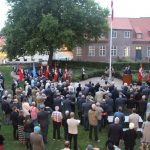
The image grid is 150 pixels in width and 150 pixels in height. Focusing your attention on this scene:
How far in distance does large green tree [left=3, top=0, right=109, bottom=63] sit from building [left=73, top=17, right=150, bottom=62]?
14988mm

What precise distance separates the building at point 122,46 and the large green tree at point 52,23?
590 inches

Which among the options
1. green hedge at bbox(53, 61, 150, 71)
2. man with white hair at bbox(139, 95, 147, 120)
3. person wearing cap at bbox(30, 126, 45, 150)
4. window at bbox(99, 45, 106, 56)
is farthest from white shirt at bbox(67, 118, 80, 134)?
window at bbox(99, 45, 106, 56)

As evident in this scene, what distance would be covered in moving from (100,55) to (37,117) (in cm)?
4988

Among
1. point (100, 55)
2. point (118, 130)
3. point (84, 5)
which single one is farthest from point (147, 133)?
point (100, 55)

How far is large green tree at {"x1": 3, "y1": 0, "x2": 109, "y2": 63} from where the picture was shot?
164 feet

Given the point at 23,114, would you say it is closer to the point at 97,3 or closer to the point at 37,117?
the point at 37,117

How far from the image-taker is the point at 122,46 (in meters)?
68.9

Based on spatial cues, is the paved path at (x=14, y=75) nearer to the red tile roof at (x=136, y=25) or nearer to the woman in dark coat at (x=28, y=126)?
the red tile roof at (x=136, y=25)

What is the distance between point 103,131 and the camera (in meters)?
22.6

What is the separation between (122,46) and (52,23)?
2213 centimetres

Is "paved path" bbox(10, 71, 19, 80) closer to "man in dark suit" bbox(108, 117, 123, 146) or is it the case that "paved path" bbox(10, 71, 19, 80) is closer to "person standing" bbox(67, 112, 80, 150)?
"person standing" bbox(67, 112, 80, 150)

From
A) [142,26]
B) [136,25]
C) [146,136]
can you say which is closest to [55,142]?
[146,136]

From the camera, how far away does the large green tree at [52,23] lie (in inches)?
1973

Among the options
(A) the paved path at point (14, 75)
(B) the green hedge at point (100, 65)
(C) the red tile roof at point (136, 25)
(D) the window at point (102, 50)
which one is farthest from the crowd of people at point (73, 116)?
(C) the red tile roof at point (136, 25)
